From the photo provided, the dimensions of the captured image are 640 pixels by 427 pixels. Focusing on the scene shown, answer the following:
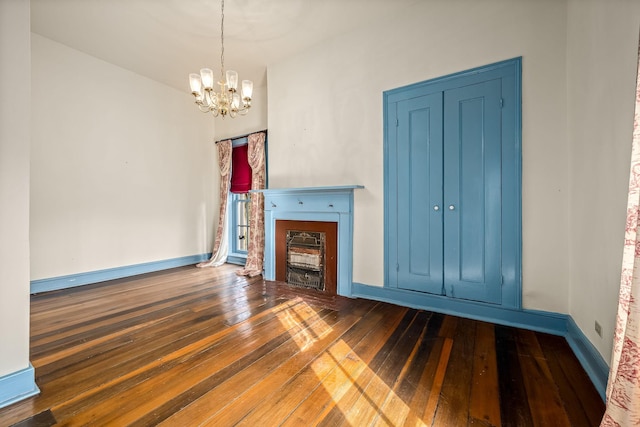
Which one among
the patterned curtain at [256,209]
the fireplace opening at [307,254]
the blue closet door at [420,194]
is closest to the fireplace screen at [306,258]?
the fireplace opening at [307,254]

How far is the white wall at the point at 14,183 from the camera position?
60.9 inches

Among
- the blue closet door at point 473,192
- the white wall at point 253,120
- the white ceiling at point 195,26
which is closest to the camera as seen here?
the blue closet door at point 473,192

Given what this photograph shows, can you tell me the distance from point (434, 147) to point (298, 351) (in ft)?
7.85

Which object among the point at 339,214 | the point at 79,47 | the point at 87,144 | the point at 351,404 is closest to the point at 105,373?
the point at 351,404

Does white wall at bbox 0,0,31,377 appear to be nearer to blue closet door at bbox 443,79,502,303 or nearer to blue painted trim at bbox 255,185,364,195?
blue painted trim at bbox 255,185,364,195

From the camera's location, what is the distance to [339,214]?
3.50 metres

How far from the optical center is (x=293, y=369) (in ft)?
6.03

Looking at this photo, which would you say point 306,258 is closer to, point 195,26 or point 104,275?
point 104,275

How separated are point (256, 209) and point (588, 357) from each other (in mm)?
4221

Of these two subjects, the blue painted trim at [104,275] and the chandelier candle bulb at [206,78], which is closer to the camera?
the chandelier candle bulb at [206,78]

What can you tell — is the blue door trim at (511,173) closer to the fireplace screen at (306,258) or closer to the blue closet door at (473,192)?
the blue closet door at (473,192)

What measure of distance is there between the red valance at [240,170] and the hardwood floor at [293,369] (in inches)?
106

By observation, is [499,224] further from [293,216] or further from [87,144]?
[87,144]

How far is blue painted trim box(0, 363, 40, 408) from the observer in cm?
152
